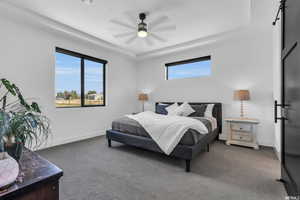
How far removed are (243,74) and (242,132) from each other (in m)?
1.54

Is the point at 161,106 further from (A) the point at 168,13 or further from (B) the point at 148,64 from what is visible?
(A) the point at 168,13

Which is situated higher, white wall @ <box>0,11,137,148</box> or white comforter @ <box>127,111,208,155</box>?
white wall @ <box>0,11,137,148</box>

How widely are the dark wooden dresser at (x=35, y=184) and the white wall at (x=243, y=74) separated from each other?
3.62 metres

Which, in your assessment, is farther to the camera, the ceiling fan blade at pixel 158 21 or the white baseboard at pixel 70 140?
the white baseboard at pixel 70 140

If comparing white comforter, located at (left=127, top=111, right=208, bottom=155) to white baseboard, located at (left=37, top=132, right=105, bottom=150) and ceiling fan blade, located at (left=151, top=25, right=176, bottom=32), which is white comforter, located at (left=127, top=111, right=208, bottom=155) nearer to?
ceiling fan blade, located at (left=151, top=25, right=176, bottom=32)

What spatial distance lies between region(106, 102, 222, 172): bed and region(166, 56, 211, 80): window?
3.84 ft

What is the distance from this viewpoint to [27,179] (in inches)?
31.6

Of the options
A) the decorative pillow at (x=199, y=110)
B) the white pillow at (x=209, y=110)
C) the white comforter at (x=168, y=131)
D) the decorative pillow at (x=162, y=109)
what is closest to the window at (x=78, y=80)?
the decorative pillow at (x=162, y=109)

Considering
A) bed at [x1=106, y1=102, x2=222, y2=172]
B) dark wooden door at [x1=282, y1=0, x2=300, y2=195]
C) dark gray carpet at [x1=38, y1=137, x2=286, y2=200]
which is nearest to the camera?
dark wooden door at [x1=282, y1=0, x2=300, y2=195]

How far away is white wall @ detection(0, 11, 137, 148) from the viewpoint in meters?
2.90

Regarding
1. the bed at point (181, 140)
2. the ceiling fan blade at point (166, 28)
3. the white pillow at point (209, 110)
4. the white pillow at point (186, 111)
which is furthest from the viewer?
the white pillow at point (186, 111)

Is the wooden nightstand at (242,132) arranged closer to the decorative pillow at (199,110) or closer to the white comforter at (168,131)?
the decorative pillow at (199,110)

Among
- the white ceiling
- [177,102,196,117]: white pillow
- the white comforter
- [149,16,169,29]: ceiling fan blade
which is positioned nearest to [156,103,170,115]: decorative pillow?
[177,102,196,117]: white pillow

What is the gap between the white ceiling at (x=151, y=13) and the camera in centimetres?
258
